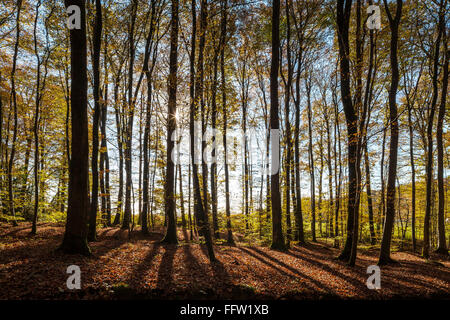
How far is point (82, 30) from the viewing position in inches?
233

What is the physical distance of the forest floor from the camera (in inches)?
151

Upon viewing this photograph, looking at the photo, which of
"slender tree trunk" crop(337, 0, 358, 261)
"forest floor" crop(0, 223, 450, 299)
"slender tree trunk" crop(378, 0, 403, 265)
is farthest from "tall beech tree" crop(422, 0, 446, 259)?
"slender tree trunk" crop(337, 0, 358, 261)

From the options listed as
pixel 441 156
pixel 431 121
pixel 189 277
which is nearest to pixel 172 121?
pixel 189 277

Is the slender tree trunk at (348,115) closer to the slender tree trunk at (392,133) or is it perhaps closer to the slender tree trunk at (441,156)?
the slender tree trunk at (392,133)

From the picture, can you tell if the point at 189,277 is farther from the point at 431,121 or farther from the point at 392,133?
the point at 431,121

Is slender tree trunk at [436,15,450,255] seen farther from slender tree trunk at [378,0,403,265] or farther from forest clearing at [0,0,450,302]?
slender tree trunk at [378,0,403,265]

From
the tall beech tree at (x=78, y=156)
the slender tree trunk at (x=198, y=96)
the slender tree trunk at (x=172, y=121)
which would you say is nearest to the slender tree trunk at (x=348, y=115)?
the slender tree trunk at (x=198, y=96)

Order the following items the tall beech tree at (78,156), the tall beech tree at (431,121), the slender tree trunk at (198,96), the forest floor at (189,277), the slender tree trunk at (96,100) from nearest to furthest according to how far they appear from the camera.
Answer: the forest floor at (189,277), the tall beech tree at (78,156), the slender tree trunk at (198,96), the slender tree trunk at (96,100), the tall beech tree at (431,121)

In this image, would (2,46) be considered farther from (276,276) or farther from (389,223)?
(389,223)

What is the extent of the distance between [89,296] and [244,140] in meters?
13.1

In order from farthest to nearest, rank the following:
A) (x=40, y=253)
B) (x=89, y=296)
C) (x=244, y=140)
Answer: (x=244, y=140), (x=40, y=253), (x=89, y=296)

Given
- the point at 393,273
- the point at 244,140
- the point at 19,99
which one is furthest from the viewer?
the point at 244,140

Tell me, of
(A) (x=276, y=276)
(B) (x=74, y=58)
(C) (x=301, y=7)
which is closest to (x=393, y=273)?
(A) (x=276, y=276)

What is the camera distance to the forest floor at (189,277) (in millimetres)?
3838
